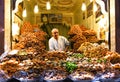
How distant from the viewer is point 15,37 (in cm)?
752

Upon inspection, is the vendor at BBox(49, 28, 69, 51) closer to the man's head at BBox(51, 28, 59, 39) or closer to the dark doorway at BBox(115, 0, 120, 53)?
the man's head at BBox(51, 28, 59, 39)

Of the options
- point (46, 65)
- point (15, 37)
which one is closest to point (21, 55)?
point (46, 65)

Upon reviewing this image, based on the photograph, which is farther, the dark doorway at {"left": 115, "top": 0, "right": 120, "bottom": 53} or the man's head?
the man's head

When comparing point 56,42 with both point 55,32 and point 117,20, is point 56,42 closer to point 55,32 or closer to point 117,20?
point 55,32

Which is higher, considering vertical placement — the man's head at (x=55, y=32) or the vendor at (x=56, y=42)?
the man's head at (x=55, y=32)

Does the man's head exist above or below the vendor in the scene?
above

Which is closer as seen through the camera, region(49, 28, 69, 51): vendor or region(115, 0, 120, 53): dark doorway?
region(115, 0, 120, 53): dark doorway

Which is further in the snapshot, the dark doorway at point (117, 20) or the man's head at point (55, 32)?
the man's head at point (55, 32)

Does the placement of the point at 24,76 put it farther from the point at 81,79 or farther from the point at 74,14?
the point at 74,14

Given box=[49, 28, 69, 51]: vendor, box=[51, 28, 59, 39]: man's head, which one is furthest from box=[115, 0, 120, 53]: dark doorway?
box=[51, 28, 59, 39]: man's head

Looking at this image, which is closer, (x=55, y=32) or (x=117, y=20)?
(x=117, y=20)

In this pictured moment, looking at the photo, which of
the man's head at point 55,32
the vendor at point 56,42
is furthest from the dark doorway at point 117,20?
the man's head at point 55,32

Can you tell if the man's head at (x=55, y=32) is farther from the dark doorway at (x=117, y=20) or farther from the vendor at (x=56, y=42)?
the dark doorway at (x=117, y=20)

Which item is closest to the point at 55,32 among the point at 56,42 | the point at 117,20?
the point at 56,42
